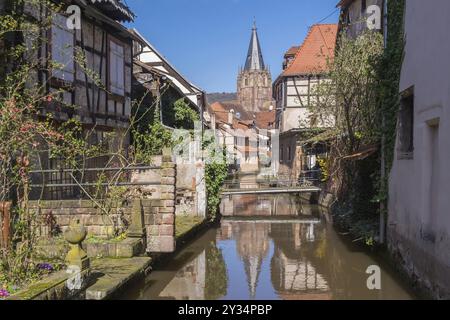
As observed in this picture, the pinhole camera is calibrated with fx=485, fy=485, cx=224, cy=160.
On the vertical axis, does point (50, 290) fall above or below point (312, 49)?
below

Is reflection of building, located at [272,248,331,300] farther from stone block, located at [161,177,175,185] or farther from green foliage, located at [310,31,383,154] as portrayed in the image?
green foliage, located at [310,31,383,154]

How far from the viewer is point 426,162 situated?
858cm

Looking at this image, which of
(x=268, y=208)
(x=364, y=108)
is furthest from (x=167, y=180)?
(x=268, y=208)

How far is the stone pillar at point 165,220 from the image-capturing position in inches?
418

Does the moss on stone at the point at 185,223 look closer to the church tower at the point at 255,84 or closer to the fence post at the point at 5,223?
the fence post at the point at 5,223

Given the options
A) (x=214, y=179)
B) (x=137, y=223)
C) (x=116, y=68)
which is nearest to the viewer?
(x=137, y=223)

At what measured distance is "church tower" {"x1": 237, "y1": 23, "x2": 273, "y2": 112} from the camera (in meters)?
97.4

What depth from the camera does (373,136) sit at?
522 inches

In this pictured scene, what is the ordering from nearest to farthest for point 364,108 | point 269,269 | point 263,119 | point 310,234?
point 269,269, point 364,108, point 310,234, point 263,119

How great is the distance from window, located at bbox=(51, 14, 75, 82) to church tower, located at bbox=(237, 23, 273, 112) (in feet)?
273

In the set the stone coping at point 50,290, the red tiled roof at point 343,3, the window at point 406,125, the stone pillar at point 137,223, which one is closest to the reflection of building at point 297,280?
the stone pillar at point 137,223

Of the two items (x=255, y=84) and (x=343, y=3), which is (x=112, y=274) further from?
(x=255, y=84)

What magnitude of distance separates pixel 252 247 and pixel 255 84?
284ft
